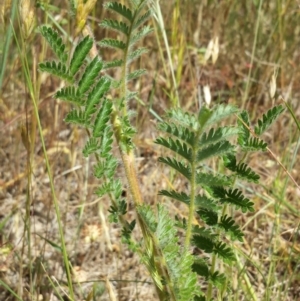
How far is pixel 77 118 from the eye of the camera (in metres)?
0.91

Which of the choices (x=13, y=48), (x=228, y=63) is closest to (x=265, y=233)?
(x=228, y=63)

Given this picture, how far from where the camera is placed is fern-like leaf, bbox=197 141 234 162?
2.82ft

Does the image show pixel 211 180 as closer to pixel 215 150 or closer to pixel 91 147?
pixel 215 150

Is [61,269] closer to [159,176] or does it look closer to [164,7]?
[159,176]

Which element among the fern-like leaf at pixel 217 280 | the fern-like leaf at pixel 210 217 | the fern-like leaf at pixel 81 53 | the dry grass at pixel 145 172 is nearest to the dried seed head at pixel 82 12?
the fern-like leaf at pixel 81 53

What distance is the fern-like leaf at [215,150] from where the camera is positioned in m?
0.86

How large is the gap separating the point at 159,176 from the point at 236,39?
0.81 meters

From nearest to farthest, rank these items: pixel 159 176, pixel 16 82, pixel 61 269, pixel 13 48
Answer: pixel 61 269
pixel 159 176
pixel 16 82
pixel 13 48

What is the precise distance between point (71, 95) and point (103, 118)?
6 centimetres

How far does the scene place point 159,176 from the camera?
6.21ft

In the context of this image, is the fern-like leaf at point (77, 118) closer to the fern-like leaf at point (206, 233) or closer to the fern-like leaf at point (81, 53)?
the fern-like leaf at point (81, 53)

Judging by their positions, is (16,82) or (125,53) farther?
(16,82)

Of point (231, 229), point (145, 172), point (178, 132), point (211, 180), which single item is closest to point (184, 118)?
point (178, 132)

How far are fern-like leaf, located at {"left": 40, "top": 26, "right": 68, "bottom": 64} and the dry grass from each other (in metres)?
0.21
